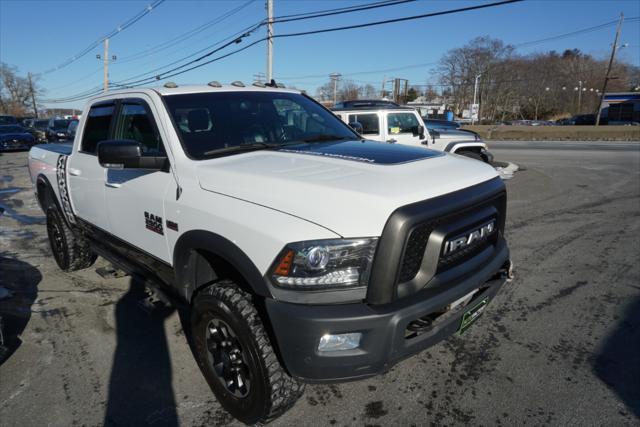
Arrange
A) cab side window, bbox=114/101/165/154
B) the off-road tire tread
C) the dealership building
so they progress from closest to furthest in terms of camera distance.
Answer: the off-road tire tread, cab side window, bbox=114/101/165/154, the dealership building

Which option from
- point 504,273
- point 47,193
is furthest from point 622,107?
point 47,193

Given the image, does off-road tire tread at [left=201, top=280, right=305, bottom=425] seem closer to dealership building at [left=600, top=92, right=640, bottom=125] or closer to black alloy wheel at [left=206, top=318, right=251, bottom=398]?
black alloy wheel at [left=206, top=318, right=251, bottom=398]

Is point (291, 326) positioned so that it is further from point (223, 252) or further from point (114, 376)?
point (114, 376)

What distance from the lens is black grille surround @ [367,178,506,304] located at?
2021 mm

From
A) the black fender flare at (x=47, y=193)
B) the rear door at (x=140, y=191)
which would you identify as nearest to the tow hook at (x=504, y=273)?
the rear door at (x=140, y=191)

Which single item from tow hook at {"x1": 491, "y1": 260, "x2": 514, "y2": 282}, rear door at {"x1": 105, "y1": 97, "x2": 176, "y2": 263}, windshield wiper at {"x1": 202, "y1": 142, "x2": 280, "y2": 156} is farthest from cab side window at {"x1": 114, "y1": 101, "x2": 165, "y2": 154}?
tow hook at {"x1": 491, "y1": 260, "x2": 514, "y2": 282}

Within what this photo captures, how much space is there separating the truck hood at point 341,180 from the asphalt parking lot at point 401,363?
4.50 feet

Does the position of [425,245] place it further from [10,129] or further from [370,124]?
[10,129]

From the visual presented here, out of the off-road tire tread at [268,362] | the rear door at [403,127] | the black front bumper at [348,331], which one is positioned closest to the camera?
the black front bumper at [348,331]

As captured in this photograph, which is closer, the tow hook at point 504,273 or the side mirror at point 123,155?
the side mirror at point 123,155

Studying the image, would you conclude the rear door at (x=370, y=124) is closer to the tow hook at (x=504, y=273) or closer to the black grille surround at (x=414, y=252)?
the tow hook at (x=504, y=273)

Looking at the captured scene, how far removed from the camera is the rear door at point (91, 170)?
3700 mm

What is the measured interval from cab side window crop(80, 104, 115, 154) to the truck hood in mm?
1698

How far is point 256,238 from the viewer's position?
7.10ft
